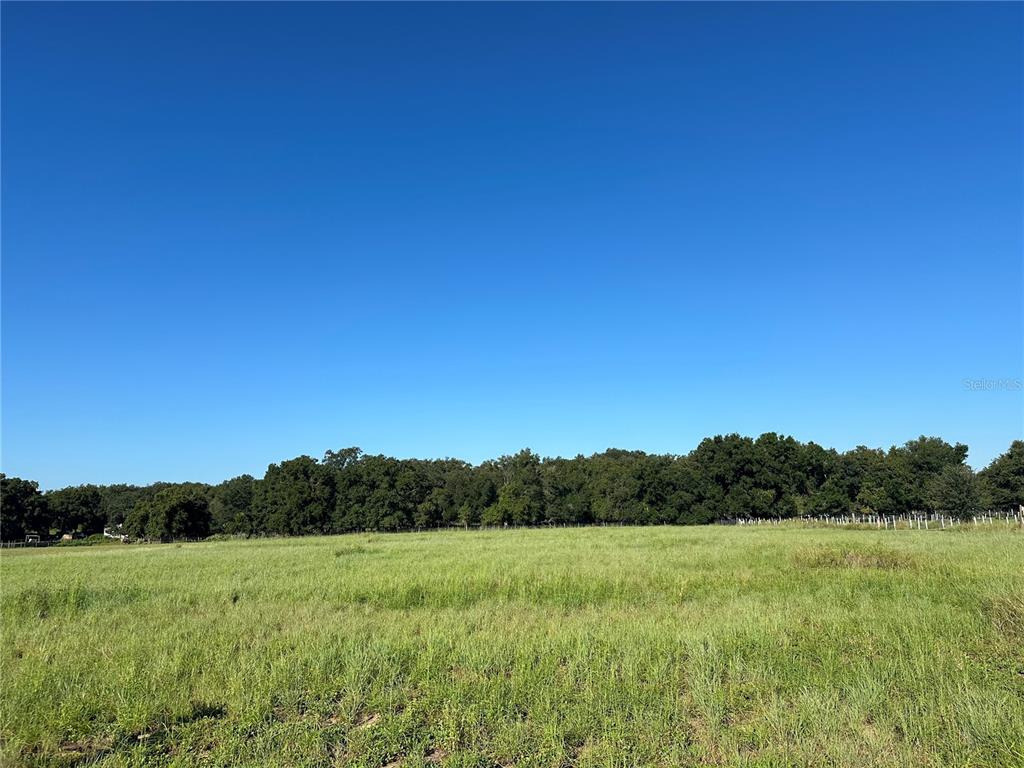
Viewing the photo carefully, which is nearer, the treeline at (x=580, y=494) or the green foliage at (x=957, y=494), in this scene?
the green foliage at (x=957, y=494)

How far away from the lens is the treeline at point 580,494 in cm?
8112

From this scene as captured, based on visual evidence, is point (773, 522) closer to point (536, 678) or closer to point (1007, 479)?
point (1007, 479)

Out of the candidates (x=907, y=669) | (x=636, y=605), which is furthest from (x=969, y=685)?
(x=636, y=605)

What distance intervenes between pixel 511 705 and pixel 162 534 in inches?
3543

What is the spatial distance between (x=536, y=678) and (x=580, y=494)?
3439 inches

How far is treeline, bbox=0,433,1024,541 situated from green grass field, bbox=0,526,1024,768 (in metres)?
73.8

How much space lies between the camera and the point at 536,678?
709 centimetres

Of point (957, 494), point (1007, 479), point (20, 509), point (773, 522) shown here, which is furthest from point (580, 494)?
point (20, 509)

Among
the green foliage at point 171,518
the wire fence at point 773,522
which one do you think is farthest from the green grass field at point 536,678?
the green foliage at point 171,518

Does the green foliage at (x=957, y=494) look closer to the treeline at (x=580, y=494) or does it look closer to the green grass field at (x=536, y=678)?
the treeline at (x=580, y=494)

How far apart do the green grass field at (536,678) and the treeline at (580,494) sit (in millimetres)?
73831

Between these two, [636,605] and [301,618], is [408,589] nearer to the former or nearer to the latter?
[301,618]

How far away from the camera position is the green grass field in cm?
532

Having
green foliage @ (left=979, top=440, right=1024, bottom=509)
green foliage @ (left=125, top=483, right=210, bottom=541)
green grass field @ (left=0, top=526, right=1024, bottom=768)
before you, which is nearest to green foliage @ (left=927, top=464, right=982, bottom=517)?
green foliage @ (left=979, top=440, right=1024, bottom=509)
